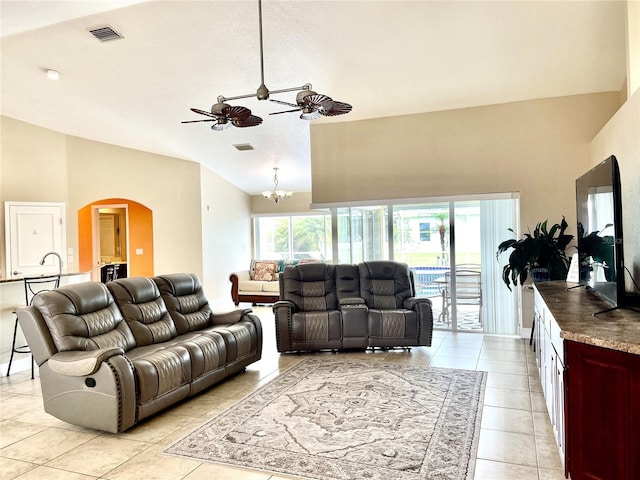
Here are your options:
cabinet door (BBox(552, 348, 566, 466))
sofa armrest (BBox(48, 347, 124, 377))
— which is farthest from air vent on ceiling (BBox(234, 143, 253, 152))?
cabinet door (BBox(552, 348, 566, 466))

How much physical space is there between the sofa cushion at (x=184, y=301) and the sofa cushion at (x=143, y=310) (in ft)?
0.34

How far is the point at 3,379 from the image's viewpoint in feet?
15.1

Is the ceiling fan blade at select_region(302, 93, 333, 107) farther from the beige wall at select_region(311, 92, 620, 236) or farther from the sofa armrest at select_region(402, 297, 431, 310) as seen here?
the beige wall at select_region(311, 92, 620, 236)

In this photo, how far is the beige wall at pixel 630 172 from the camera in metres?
3.06

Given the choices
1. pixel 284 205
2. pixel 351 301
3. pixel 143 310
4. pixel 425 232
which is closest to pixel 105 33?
pixel 143 310

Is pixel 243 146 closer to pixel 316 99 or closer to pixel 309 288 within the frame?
pixel 309 288

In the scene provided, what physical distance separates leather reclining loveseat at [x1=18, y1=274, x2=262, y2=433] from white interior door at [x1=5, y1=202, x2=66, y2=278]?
2.61m

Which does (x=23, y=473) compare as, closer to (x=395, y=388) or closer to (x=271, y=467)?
(x=271, y=467)

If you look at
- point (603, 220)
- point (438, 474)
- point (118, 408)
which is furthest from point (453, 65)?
point (118, 408)

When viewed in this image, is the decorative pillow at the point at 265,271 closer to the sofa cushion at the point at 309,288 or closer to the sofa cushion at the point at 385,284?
the sofa cushion at the point at 309,288

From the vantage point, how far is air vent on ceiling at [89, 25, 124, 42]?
13.5 ft

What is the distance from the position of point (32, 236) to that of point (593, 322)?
20.8 ft

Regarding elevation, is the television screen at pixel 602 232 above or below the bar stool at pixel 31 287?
above

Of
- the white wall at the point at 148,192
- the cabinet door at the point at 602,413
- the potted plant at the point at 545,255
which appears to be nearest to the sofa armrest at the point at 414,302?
the potted plant at the point at 545,255
